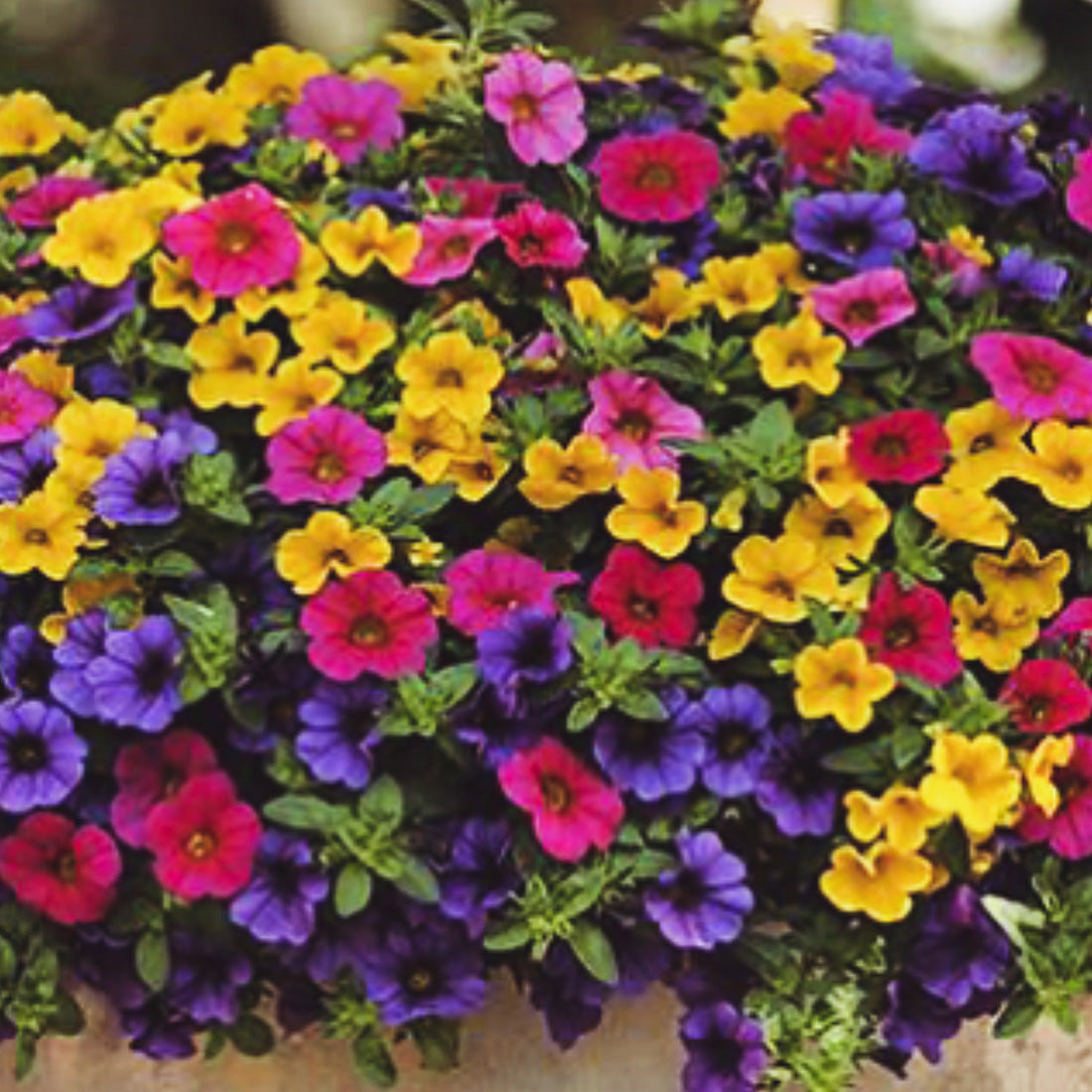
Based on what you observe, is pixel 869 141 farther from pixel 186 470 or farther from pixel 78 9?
pixel 78 9

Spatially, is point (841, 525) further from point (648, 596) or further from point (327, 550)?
point (327, 550)

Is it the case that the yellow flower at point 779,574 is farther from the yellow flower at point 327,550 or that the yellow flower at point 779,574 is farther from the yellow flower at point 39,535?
the yellow flower at point 39,535

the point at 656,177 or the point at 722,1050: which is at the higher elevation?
the point at 656,177

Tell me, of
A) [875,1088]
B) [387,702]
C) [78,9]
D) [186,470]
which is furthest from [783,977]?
[78,9]

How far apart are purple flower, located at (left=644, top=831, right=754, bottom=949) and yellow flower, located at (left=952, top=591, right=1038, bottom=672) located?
217mm

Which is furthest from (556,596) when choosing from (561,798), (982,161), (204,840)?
(982,161)

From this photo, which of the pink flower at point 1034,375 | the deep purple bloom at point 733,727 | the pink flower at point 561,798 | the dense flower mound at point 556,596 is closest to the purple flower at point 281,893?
the dense flower mound at point 556,596

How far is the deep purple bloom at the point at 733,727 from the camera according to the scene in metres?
1.78

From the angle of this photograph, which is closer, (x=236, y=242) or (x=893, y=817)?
(x=893, y=817)

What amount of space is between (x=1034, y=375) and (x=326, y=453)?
17.2 inches

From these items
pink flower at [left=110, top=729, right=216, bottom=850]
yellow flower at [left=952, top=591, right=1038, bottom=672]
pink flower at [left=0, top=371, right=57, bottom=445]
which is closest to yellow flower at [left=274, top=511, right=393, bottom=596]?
pink flower at [left=110, top=729, right=216, bottom=850]

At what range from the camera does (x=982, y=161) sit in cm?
217

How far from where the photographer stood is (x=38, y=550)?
75.1 inches

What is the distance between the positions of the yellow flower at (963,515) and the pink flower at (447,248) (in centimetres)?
34
